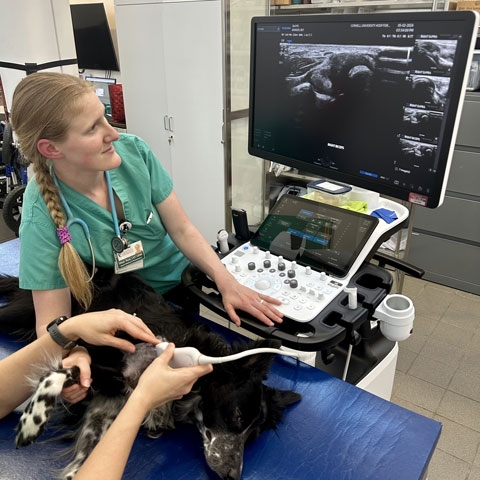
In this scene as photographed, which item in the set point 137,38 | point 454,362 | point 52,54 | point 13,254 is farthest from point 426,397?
point 52,54

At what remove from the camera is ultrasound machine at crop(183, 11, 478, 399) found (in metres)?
0.99

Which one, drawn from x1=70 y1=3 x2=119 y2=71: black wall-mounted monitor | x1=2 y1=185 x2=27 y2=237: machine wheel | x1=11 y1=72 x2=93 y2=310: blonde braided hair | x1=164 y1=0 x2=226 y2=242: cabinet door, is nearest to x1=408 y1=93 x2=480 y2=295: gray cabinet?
x1=164 y1=0 x2=226 y2=242: cabinet door

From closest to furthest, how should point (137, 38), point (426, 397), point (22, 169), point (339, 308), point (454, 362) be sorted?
point (339, 308), point (426, 397), point (454, 362), point (137, 38), point (22, 169)

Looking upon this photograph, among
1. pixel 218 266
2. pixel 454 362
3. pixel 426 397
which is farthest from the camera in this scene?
pixel 454 362

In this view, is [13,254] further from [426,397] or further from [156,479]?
[426,397]

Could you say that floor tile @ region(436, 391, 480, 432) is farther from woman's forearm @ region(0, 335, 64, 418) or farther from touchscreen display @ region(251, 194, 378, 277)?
woman's forearm @ region(0, 335, 64, 418)

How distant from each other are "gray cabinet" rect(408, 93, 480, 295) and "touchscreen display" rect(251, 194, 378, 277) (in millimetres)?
1523

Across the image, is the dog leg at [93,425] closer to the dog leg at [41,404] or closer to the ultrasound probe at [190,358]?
the dog leg at [41,404]

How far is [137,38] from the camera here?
2928 mm

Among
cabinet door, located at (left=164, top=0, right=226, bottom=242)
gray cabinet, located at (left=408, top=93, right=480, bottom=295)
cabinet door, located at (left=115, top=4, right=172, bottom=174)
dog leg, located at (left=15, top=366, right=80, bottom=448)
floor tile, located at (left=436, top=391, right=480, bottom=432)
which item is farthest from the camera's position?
cabinet door, located at (left=115, top=4, right=172, bottom=174)

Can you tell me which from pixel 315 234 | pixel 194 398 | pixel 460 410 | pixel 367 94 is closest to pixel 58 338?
pixel 194 398

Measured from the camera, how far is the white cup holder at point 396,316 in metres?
1.13

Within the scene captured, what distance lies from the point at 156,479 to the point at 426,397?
151 cm

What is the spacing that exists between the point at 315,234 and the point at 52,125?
0.79 m
